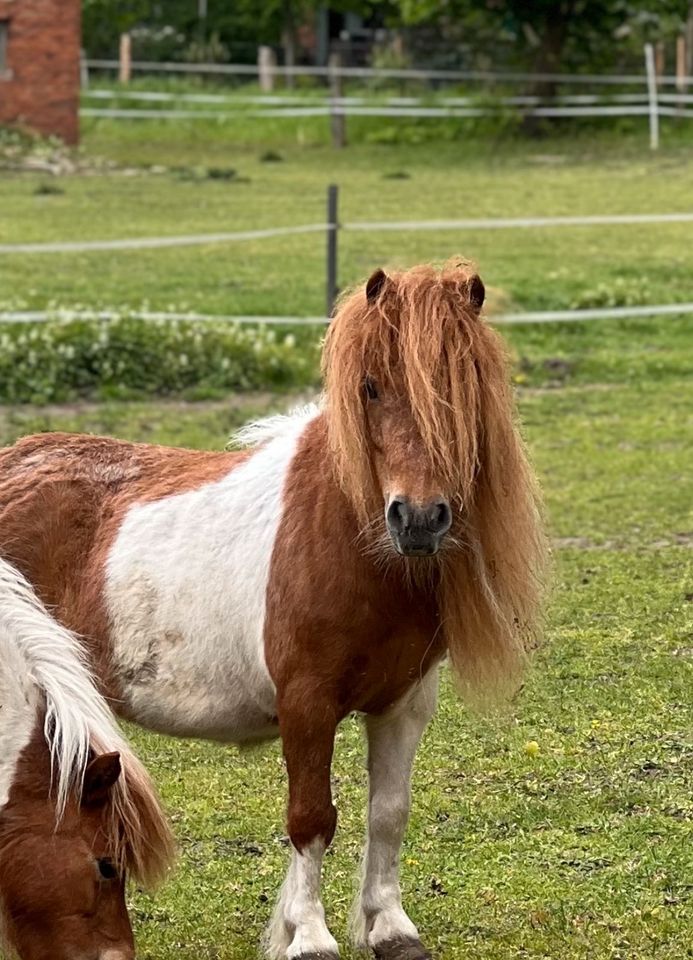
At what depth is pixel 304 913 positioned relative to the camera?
11.8 feet

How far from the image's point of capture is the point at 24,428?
927 cm

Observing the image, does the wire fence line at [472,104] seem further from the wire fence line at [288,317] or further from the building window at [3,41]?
the wire fence line at [288,317]

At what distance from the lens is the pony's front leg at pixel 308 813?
11.5ft

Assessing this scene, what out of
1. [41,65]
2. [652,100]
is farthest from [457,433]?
[41,65]

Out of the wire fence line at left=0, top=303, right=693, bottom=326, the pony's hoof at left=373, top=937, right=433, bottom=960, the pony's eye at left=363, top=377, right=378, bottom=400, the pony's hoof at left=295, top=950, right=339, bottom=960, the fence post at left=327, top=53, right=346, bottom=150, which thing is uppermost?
the fence post at left=327, top=53, right=346, bottom=150

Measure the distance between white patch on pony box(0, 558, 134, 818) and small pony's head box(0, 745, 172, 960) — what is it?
0.03 m

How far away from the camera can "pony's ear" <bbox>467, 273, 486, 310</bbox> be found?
11.2 feet

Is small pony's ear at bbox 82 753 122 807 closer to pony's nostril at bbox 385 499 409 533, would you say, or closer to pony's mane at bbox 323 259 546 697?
pony's nostril at bbox 385 499 409 533

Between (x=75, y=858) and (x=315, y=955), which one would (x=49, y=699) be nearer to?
(x=75, y=858)

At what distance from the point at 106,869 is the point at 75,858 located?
0.24 ft

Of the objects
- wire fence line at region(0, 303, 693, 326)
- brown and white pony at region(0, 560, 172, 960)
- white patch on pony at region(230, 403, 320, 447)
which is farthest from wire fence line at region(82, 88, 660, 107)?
brown and white pony at region(0, 560, 172, 960)

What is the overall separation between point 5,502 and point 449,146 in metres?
21.4

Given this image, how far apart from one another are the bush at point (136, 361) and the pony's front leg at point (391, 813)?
674 centimetres

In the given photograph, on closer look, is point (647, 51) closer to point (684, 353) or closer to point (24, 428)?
point (684, 353)
